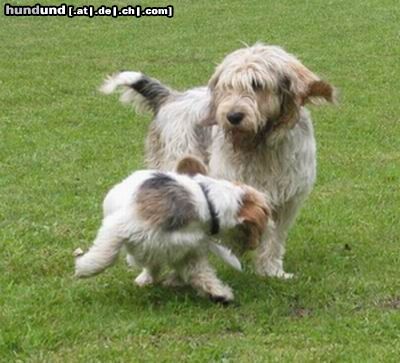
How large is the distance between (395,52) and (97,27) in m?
6.53

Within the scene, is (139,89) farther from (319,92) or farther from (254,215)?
(254,215)

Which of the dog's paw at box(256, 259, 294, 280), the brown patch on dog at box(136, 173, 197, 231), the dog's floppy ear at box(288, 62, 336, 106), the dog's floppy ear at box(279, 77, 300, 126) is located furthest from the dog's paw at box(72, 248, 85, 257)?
the dog's floppy ear at box(288, 62, 336, 106)

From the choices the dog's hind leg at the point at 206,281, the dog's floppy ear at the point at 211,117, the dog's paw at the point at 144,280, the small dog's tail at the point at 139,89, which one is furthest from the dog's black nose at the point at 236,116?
the small dog's tail at the point at 139,89

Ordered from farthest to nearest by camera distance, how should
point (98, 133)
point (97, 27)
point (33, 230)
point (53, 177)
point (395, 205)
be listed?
point (97, 27) → point (98, 133) → point (53, 177) → point (395, 205) → point (33, 230)

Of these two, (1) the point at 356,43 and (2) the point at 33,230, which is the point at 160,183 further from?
(1) the point at 356,43

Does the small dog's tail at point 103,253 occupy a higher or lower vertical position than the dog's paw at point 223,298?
higher

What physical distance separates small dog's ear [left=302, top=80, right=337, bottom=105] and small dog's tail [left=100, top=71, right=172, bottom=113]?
136 cm

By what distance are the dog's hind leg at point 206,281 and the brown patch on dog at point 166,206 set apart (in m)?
0.40

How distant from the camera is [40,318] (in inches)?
228

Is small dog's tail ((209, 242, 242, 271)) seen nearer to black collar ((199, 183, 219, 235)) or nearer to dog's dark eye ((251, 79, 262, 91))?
black collar ((199, 183, 219, 235))

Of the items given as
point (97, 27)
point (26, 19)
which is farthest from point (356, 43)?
point (26, 19)

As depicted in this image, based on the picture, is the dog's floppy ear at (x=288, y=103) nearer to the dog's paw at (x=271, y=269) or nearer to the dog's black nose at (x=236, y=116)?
the dog's black nose at (x=236, y=116)

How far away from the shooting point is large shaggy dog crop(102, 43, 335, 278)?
6348 millimetres

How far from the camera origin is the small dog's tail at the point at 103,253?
5.84m
